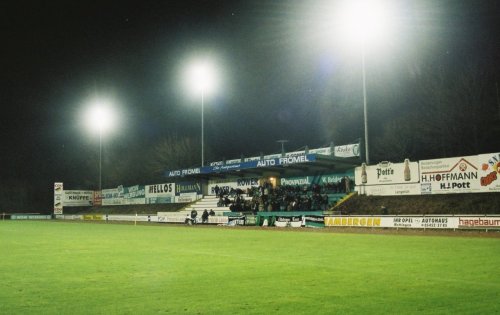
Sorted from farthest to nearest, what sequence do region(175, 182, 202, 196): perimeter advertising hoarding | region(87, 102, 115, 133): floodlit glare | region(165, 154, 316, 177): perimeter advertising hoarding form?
region(87, 102, 115, 133): floodlit glare
region(175, 182, 202, 196): perimeter advertising hoarding
region(165, 154, 316, 177): perimeter advertising hoarding

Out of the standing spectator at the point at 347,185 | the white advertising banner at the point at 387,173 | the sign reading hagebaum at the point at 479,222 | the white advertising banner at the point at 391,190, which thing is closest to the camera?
the sign reading hagebaum at the point at 479,222

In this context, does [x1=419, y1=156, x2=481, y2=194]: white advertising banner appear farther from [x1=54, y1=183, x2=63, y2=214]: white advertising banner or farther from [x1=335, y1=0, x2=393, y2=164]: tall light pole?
[x1=54, y1=183, x2=63, y2=214]: white advertising banner

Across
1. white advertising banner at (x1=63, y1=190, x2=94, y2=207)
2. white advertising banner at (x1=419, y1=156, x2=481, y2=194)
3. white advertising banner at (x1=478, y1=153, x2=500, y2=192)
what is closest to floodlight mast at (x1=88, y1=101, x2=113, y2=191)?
white advertising banner at (x1=63, y1=190, x2=94, y2=207)

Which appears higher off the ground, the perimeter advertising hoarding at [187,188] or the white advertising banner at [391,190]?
the perimeter advertising hoarding at [187,188]

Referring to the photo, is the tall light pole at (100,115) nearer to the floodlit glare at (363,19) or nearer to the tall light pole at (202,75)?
the tall light pole at (202,75)

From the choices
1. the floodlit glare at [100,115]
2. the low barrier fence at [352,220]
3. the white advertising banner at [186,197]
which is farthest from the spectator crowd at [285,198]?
the floodlit glare at [100,115]

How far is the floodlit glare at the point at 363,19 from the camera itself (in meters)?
30.7

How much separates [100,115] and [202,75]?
19.1 m

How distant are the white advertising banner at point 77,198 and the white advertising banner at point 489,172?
5334cm

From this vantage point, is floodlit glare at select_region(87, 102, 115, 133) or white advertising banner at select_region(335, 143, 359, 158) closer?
white advertising banner at select_region(335, 143, 359, 158)

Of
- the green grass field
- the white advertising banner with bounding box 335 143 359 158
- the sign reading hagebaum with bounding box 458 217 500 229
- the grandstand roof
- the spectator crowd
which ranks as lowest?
the green grass field

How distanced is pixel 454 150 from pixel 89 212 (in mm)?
45857

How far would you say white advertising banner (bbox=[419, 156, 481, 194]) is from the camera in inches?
1271

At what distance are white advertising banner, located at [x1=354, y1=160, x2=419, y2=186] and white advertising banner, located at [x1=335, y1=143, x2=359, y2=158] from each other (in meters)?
1.61
